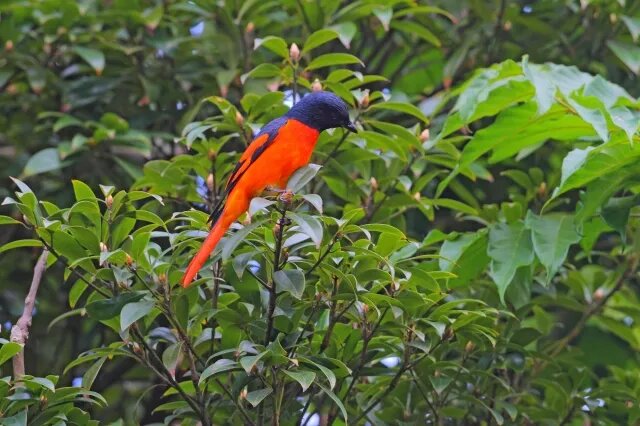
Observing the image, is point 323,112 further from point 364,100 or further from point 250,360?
point 250,360

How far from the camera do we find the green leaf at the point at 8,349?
2.76m

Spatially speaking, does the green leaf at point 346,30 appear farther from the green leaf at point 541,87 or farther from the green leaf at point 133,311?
the green leaf at point 133,311

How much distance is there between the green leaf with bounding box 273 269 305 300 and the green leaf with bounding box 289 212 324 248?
13cm

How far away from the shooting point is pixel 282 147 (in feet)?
11.1

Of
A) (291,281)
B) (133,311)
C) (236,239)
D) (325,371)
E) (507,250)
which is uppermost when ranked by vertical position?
(236,239)

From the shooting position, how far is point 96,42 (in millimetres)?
4602

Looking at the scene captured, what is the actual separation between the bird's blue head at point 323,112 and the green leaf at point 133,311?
917 mm

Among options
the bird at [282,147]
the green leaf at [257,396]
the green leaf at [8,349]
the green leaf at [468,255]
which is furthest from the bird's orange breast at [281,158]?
the green leaf at [8,349]

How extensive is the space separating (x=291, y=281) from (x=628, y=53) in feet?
8.05

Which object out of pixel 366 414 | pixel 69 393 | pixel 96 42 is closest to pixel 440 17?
pixel 96 42

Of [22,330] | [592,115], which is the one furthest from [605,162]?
[22,330]

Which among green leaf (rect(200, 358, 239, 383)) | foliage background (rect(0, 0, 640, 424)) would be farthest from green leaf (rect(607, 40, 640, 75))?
green leaf (rect(200, 358, 239, 383))

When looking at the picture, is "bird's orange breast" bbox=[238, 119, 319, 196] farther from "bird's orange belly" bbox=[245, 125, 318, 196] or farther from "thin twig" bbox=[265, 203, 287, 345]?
"thin twig" bbox=[265, 203, 287, 345]

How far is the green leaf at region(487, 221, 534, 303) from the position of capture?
10.9 ft
